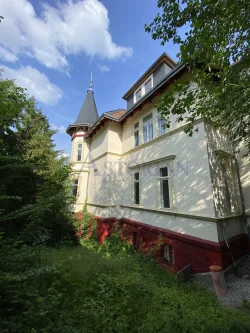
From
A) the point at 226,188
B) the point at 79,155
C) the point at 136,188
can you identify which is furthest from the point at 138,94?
the point at 226,188

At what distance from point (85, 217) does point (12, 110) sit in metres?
8.73

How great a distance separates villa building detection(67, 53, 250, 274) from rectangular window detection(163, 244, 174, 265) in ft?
0.13

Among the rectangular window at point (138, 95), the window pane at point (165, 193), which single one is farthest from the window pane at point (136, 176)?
the rectangular window at point (138, 95)

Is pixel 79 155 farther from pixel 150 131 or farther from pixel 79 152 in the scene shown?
pixel 150 131

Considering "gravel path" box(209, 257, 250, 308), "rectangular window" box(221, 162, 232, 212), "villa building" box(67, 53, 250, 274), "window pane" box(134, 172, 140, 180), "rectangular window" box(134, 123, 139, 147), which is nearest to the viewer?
"gravel path" box(209, 257, 250, 308)

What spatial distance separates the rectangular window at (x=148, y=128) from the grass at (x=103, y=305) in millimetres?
6598

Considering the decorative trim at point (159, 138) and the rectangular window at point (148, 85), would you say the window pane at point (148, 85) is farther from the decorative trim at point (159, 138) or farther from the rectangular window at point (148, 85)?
the decorative trim at point (159, 138)

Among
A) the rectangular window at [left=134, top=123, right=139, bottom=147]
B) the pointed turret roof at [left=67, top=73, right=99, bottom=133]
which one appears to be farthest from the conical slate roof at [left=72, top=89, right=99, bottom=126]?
the rectangular window at [left=134, top=123, right=139, bottom=147]

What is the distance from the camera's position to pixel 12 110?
5.69 metres

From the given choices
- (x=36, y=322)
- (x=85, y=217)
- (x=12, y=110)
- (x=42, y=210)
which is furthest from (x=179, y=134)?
(x=85, y=217)

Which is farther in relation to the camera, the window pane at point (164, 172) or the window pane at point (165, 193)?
the window pane at point (164, 172)

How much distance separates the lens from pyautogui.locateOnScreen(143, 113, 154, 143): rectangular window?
908cm

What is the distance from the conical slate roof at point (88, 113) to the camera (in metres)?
15.3

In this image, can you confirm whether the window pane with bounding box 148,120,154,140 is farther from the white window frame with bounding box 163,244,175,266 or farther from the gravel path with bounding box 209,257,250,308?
the gravel path with bounding box 209,257,250,308
